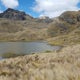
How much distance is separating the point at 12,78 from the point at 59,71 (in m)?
2.33

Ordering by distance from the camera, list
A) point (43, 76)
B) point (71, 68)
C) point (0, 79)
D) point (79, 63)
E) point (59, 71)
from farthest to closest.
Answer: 1. point (79, 63)
2. point (71, 68)
3. point (59, 71)
4. point (43, 76)
5. point (0, 79)

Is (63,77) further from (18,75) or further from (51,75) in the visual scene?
(18,75)

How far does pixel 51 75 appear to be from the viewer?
9.27 metres

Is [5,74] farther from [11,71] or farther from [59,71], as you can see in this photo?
[59,71]

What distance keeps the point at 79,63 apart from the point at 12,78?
15.8 ft

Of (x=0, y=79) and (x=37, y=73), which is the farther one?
(x=37, y=73)

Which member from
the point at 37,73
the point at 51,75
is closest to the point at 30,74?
the point at 37,73

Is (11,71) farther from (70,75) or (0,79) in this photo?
(70,75)

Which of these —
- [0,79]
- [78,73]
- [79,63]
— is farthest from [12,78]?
[79,63]

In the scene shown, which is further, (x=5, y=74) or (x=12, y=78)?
(x=5, y=74)

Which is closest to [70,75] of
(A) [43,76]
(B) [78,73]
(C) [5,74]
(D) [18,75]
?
(B) [78,73]

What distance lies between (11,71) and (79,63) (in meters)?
4.33

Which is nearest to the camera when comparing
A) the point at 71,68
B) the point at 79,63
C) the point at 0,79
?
the point at 0,79

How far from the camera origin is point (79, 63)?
39.8 feet
